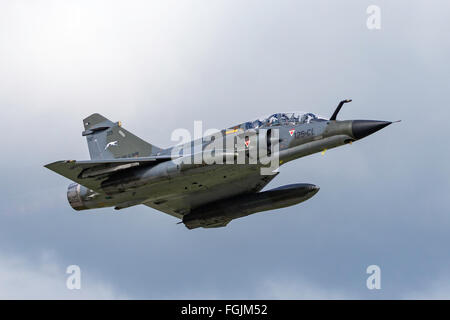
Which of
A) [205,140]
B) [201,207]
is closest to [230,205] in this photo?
[201,207]

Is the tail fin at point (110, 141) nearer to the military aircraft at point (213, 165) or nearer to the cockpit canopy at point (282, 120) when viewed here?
the military aircraft at point (213, 165)

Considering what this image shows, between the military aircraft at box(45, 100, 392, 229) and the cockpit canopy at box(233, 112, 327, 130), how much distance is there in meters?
0.04

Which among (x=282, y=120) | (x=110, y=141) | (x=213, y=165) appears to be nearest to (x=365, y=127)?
(x=282, y=120)

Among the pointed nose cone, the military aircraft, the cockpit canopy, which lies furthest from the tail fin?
the pointed nose cone

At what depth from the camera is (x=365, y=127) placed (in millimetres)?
31266

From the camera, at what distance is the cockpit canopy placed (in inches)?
1287

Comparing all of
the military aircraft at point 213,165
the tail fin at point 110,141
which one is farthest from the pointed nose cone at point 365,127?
the tail fin at point 110,141

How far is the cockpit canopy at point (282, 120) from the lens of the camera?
32.7 meters

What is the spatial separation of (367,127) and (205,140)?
22.1 ft

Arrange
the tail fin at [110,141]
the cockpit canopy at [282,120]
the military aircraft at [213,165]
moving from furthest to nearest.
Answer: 1. the tail fin at [110,141]
2. the cockpit canopy at [282,120]
3. the military aircraft at [213,165]

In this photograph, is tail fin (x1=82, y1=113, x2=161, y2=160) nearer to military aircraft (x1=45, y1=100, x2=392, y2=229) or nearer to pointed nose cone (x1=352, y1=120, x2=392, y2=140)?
military aircraft (x1=45, y1=100, x2=392, y2=229)

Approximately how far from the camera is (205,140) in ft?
111

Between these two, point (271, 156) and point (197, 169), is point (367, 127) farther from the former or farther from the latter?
point (197, 169)

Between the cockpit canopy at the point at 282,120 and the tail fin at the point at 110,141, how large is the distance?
15.5 ft
